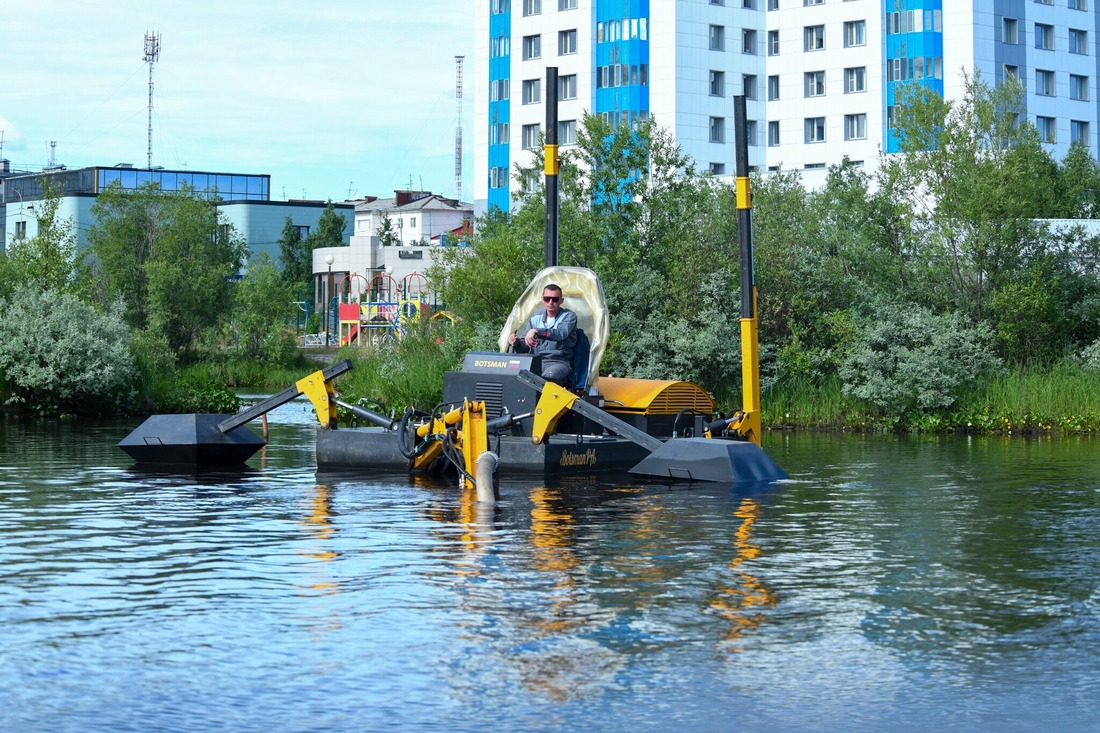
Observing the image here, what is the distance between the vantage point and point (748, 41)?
9044 centimetres

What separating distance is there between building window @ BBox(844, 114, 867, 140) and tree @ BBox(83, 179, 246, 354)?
3479 cm

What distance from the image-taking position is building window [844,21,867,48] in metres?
85.1

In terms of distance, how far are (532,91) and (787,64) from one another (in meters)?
14.7

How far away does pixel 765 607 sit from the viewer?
1106 cm

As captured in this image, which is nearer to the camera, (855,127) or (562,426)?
(562,426)

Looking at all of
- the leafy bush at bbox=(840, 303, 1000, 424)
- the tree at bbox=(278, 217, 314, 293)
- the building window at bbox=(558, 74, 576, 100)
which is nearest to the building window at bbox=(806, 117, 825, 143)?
the building window at bbox=(558, 74, 576, 100)

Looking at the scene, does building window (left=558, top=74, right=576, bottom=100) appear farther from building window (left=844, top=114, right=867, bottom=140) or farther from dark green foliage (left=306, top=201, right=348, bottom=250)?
dark green foliage (left=306, top=201, right=348, bottom=250)

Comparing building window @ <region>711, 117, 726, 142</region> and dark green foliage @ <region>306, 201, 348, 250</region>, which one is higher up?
building window @ <region>711, 117, 726, 142</region>

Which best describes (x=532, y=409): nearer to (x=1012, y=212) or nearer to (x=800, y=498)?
(x=800, y=498)

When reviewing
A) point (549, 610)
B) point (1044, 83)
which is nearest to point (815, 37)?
point (1044, 83)

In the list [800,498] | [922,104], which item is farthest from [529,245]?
[800,498]

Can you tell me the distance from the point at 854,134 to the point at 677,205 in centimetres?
4783

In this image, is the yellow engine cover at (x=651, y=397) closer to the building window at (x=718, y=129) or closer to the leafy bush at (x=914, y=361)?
the leafy bush at (x=914, y=361)

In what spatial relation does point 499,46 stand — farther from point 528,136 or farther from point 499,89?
point 528,136
